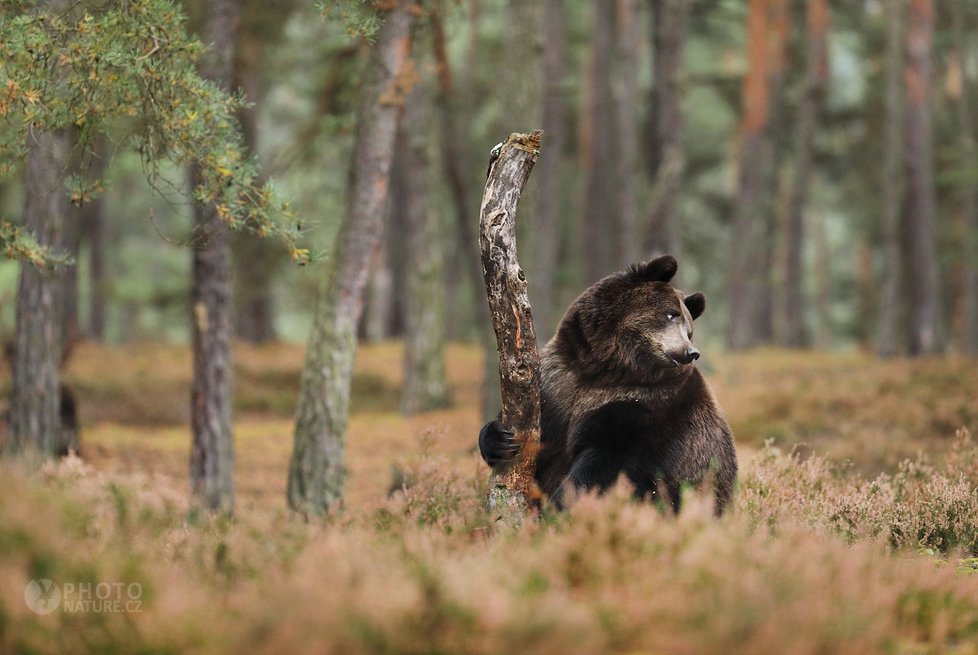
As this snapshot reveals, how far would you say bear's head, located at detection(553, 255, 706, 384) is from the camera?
274 inches

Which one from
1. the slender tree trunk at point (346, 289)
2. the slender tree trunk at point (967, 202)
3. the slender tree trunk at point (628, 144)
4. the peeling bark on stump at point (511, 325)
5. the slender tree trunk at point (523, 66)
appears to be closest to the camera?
the peeling bark on stump at point (511, 325)

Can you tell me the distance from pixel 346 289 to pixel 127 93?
428 cm

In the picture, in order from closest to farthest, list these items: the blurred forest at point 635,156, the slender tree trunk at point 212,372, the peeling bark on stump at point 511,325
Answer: the peeling bark on stump at point 511,325 → the slender tree trunk at point 212,372 → the blurred forest at point 635,156

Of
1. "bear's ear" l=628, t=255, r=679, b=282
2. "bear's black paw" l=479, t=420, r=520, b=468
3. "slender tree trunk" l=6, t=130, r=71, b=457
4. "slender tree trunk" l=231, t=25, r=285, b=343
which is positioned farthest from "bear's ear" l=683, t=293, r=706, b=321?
"slender tree trunk" l=231, t=25, r=285, b=343

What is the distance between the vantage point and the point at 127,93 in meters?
7.19

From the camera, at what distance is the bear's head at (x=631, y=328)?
6.96 m

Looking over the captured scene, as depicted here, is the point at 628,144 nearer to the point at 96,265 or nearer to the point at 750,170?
the point at 750,170

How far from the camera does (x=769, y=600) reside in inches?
161

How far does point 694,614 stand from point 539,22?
43.1 ft

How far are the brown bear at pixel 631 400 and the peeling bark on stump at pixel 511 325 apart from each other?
1.07 feet

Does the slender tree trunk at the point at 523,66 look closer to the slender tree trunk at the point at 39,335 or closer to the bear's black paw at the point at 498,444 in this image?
the slender tree trunk at the point at 39,335

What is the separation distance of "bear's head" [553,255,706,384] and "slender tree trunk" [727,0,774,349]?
80.1ft

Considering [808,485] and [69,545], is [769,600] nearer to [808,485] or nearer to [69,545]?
[69,545]

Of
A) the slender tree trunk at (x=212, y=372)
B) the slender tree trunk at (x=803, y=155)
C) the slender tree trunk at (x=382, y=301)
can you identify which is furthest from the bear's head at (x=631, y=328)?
the slender tree trunk at (x=803, y=155)
